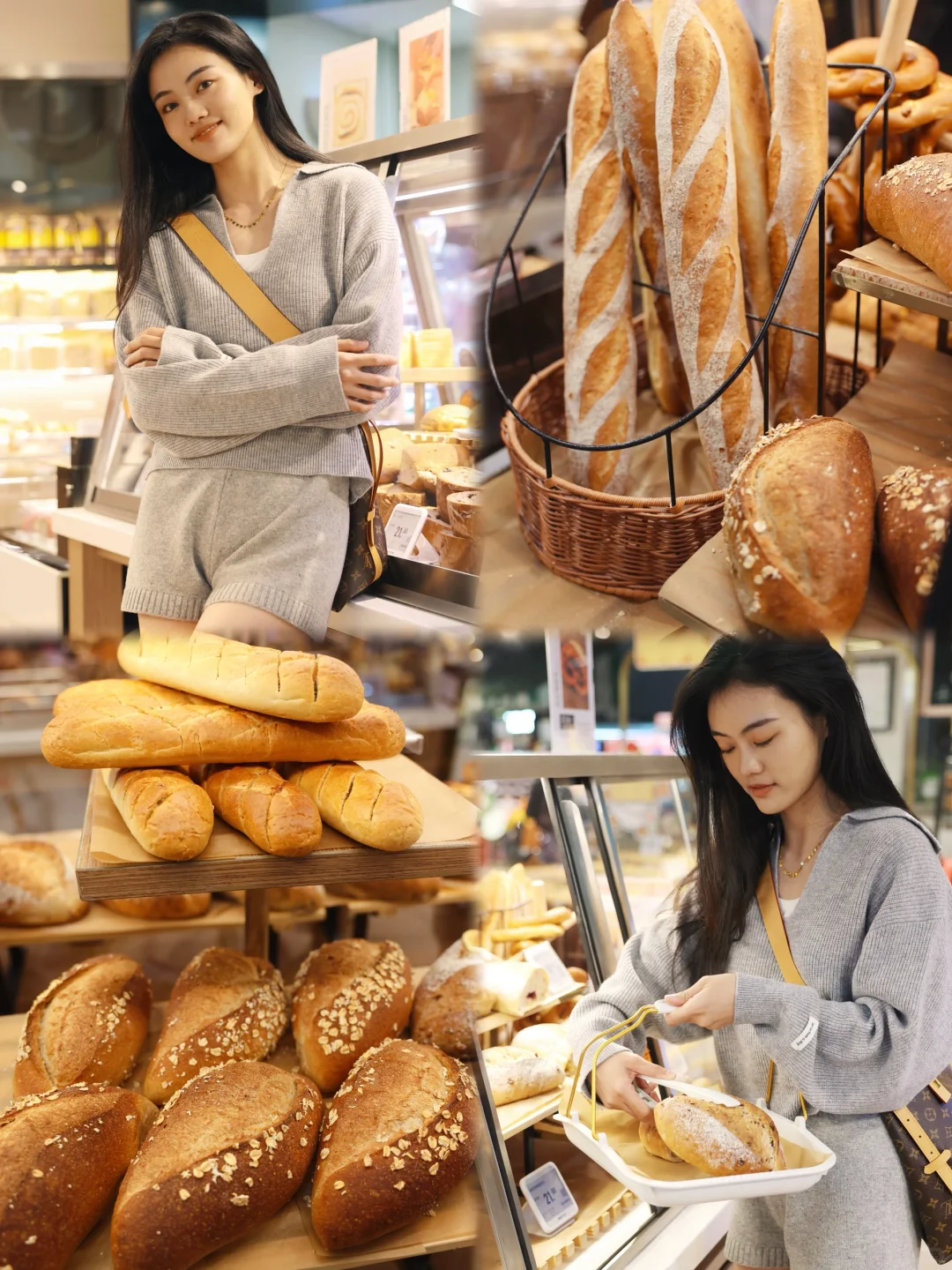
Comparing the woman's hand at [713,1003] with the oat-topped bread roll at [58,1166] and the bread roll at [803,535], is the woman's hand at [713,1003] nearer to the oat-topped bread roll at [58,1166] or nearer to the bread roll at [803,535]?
the bread roll at [803,535]

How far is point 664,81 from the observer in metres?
1.22

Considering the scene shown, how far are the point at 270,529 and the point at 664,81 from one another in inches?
30.5

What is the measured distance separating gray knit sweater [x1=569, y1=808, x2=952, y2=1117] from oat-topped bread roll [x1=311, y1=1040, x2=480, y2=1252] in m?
0.24

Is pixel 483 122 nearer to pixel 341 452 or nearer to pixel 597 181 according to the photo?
pixel 597 181

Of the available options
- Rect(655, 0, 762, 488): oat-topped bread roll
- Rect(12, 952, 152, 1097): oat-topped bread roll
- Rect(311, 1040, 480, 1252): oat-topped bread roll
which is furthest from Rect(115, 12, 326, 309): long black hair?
Rect(311, 1040, 480, 1252): oat-topped bread roll

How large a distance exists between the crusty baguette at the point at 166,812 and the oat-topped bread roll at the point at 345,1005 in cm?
41

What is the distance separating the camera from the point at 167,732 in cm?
122

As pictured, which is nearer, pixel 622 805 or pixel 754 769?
pixel 754 769

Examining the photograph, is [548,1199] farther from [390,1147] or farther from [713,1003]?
[713,1003]

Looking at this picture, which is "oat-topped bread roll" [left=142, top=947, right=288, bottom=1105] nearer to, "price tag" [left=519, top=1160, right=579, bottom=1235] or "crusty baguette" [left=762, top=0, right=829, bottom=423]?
"price tag" [left=519, top=1160, right=579, bottom=1235]

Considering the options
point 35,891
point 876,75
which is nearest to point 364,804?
point 35,891

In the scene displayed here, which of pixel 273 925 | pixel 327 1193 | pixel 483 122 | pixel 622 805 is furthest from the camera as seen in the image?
pixel 273 925

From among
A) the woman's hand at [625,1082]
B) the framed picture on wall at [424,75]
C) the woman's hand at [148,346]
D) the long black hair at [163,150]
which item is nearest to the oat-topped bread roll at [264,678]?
the woman's hand at [148,346]

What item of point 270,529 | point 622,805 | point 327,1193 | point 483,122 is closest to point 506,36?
point 483,122
